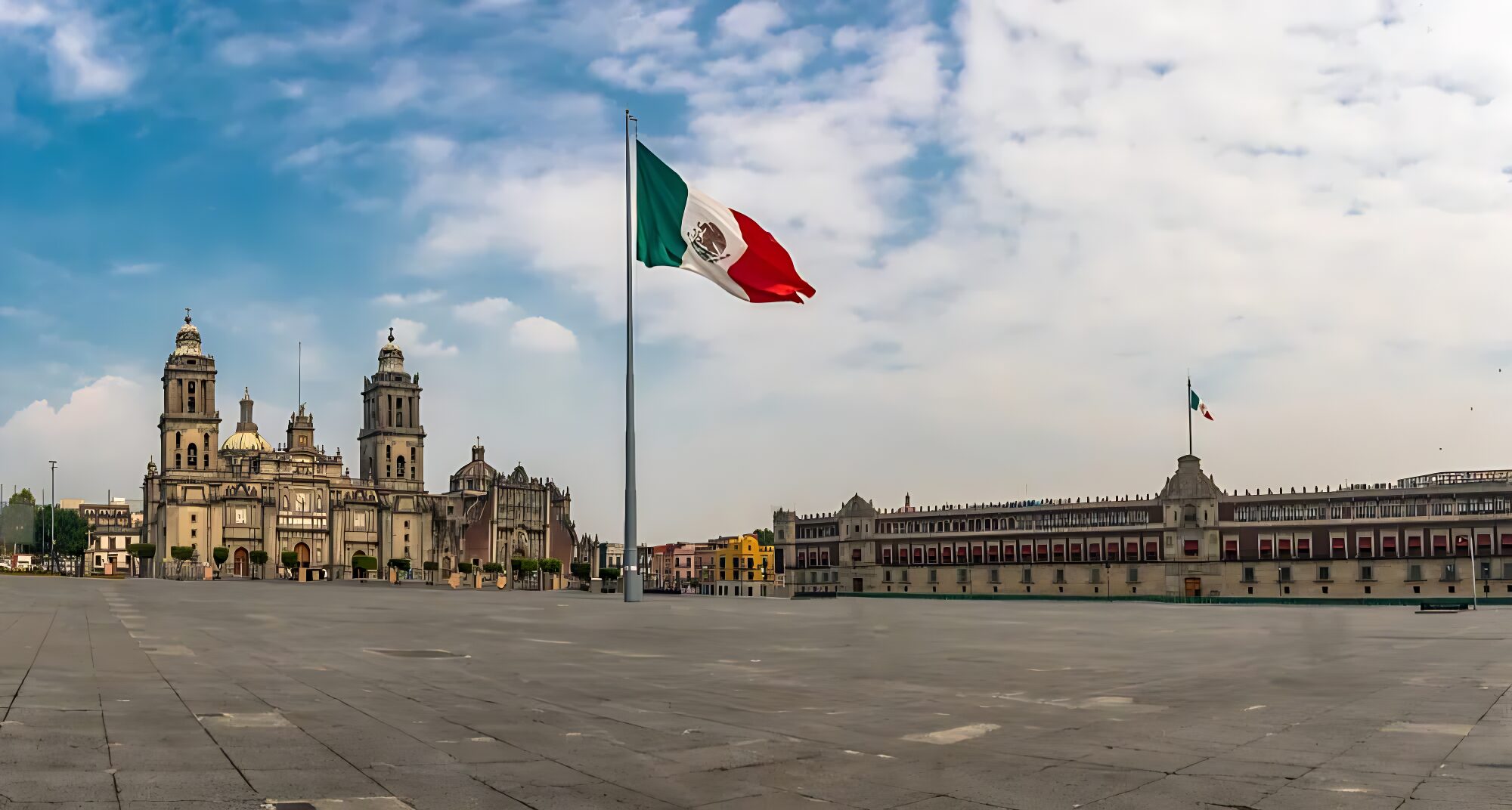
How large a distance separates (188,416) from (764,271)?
13342cm

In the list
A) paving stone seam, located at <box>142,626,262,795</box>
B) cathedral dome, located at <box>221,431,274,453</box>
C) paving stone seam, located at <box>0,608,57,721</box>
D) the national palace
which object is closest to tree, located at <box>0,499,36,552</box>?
cathedral dome, located at <box>221,431,274,453</box>

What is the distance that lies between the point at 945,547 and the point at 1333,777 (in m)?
142

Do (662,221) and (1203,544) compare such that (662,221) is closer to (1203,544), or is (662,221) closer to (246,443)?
(1203,544)

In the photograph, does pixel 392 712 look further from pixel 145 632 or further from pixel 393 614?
pixel 393 614

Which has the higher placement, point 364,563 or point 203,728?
point 203,728

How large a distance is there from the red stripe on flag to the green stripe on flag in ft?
5.12

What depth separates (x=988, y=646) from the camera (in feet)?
74.8

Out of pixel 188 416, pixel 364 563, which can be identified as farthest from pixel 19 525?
pixel 364 563

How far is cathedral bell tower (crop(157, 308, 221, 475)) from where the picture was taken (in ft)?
472

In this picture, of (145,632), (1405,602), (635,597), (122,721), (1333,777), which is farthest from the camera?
(1405,602)

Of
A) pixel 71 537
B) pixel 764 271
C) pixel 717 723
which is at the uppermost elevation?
pixel 764 271

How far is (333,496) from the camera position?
153m

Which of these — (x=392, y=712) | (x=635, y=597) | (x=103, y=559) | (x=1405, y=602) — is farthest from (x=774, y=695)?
(x=103, y=559)

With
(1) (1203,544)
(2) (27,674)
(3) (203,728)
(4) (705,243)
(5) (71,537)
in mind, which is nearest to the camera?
(3) (203,728)
